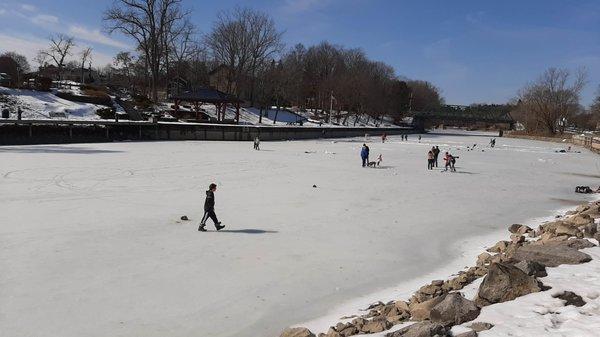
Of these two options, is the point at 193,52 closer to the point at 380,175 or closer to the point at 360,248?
the point at 380,175

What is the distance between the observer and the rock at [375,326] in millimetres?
6406

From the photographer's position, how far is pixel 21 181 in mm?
17859

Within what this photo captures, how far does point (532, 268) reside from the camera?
771 centimetres

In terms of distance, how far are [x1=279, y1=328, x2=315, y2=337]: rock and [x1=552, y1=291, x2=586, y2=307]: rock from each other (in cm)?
343

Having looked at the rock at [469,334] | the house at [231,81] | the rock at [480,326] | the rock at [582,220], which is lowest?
the rock at [480,326]

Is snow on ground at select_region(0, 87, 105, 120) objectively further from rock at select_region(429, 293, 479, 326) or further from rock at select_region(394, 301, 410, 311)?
rock at select_region(429, 293, 479, 326)

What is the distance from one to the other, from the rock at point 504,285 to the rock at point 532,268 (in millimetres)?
458

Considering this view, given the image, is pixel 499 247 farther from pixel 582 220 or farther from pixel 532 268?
pixel 532 268

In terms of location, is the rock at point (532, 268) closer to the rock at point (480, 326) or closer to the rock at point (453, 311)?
the rock at point (453, 311)

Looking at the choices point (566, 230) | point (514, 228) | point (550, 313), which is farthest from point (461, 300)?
→ point (514, 228)

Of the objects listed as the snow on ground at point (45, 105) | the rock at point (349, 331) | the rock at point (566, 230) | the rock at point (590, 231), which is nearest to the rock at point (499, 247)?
the rock at point (566, 230)

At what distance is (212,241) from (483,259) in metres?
5.74

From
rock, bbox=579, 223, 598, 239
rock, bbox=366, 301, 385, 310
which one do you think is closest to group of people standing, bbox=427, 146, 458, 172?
rock, bbox=579, 223, 598, 239

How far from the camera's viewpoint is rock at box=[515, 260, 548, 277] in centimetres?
763
